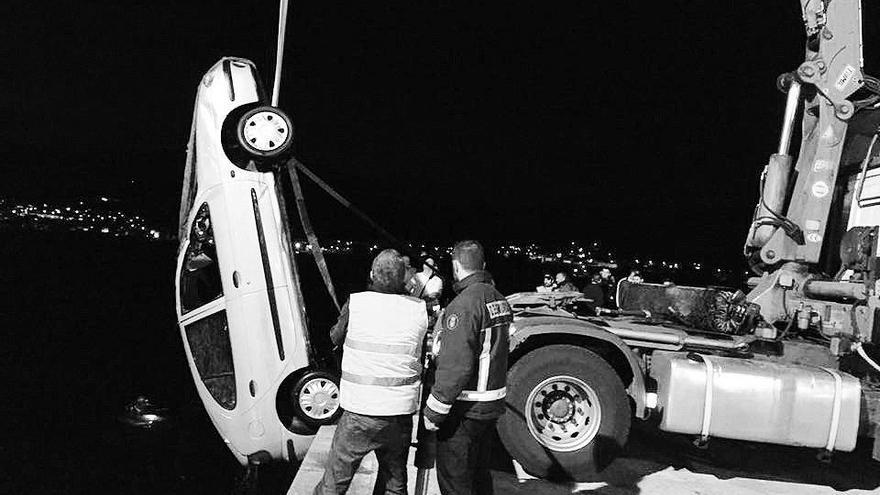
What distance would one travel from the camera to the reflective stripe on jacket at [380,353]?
3768mm

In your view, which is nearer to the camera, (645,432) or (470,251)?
(470,251)

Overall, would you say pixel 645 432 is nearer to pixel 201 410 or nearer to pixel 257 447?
pixel 257 447

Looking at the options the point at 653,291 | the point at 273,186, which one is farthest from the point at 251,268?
the point at 653,291

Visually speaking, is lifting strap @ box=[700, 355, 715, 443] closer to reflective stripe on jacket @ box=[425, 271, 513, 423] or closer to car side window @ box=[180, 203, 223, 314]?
reflective stripe on jacket @ box=[425, 271, 513, 423]

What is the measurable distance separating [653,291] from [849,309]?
2.02 meters

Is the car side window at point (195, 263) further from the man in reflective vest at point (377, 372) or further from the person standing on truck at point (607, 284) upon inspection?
the person standing on truck at point (607, 284)

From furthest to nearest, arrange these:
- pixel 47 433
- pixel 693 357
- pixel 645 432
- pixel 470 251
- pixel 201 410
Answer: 1. pixel 201 410
2. pixel 47 433
3. pixel 645 432
4. pixel 693 357
5. pixel 470 251

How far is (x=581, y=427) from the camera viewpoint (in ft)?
17.8

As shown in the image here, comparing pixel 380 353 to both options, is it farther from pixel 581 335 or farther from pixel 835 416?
pixel 835 416

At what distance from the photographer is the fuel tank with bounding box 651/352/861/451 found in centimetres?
529

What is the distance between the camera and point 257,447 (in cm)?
579

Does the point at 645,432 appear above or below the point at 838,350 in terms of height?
below

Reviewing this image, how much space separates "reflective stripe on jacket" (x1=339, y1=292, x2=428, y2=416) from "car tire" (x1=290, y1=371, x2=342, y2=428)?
184cm

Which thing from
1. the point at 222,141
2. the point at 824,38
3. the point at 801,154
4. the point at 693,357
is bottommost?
the point at 693,357
